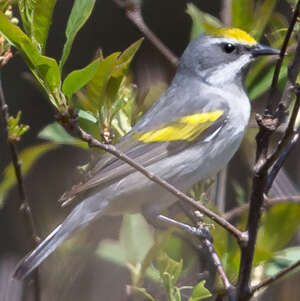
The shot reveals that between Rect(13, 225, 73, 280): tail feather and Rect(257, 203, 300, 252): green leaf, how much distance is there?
80 centimetres

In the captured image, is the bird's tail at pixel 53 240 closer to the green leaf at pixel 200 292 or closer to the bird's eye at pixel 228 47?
the green leaf at pixel 200 292

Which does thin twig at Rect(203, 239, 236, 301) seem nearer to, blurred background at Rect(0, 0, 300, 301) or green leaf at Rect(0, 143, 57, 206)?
blurred background at Rect(0, 0, 300, 301)

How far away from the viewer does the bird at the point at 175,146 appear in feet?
10.5

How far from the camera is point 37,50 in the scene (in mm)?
2061

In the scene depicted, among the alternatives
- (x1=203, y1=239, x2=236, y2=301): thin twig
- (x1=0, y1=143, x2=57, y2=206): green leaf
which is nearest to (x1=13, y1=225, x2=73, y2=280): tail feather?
(x1=0, y1=143, x2=57, y2=206): green leaf

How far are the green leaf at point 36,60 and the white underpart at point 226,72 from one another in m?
1.55

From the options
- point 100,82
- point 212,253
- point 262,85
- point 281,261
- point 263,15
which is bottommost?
point 281,261

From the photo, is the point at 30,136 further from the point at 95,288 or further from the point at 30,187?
the point at 95,288

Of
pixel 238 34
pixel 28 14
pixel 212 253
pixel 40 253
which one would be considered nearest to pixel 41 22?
pixel 28 14

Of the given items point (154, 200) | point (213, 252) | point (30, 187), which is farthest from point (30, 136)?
point (213, 252)

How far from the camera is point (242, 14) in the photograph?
9.96 feet

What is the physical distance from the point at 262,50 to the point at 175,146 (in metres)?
0.55

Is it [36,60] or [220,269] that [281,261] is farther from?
[36,60]

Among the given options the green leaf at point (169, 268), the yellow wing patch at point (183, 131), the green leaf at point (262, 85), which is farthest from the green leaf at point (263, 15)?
the green leaf at point (169, 268)
